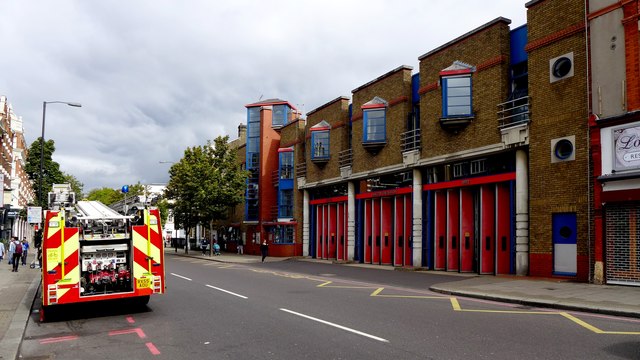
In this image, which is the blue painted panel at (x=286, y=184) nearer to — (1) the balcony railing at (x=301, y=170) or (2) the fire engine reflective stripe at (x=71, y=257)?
(1) the balcony railing at (x=301, y=170)

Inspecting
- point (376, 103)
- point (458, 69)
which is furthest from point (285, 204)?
point (458, 69)

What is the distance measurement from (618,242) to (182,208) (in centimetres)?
3749

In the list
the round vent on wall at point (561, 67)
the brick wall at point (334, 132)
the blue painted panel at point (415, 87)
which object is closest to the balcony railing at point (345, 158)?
the brick wall at point (334, 132)

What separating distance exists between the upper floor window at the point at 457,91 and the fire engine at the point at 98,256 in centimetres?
1551

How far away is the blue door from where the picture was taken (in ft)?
59.7

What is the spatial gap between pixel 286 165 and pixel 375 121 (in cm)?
1289

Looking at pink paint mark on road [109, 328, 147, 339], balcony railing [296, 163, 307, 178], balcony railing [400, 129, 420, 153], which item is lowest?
pink paint mark on road [109, 328, 147, 339]

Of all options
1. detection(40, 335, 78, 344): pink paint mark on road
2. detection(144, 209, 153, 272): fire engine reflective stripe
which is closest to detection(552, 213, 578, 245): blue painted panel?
detection(144, 209, 153, 272): fire engine reflective stripe

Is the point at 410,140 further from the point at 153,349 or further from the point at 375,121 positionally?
the point at 153,349

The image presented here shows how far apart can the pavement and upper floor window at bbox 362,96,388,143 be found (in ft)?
39.0

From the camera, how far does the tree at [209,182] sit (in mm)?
43938

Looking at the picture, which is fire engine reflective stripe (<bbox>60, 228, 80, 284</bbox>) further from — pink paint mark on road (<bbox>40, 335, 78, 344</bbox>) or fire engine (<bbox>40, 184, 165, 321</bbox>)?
pink paint mark on road (<bbox>40, 335, 78, 344</bbox>)

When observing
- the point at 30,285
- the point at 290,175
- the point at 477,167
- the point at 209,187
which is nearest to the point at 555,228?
the point at 477,167

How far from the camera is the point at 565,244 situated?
18.5m
